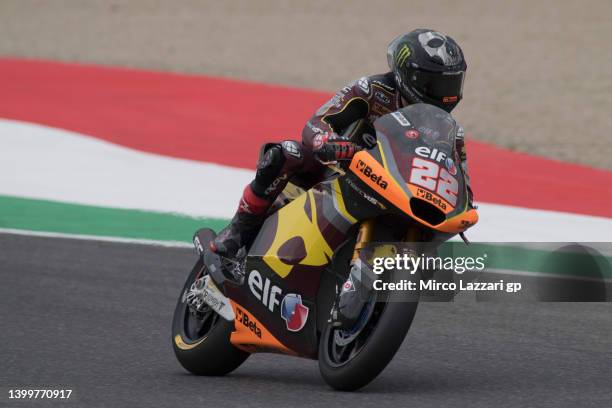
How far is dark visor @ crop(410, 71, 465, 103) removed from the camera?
5.67 meters

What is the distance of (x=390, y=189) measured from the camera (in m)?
5.17

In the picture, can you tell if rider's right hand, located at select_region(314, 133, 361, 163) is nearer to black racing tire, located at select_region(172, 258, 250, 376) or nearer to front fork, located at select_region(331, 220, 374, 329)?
front fork, located at select_region(331, 220, 374, 329)

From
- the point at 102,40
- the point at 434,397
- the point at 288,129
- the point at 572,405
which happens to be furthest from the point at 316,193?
the point at 102,40

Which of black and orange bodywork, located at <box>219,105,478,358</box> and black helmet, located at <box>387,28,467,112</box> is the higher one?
black helmet, located at <box>387,28,467,112</box>

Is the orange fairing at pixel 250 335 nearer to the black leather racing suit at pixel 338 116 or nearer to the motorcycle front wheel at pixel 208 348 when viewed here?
the motorcycle front wheel at pixel 208 348

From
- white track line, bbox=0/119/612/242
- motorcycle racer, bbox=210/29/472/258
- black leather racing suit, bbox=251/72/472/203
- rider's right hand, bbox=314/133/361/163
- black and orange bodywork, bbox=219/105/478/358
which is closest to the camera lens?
black and orange bodywork, bbox=219/105/478/358

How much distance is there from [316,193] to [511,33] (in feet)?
61.9

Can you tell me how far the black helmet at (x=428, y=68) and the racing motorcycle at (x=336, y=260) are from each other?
25cm

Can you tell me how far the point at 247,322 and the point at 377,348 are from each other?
1026mm

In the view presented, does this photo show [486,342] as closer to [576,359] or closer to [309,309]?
[576,359]

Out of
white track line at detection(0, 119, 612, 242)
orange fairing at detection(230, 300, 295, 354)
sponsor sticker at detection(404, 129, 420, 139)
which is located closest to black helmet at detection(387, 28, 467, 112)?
sponsor sticker at detection(404, 129, 420, 139)

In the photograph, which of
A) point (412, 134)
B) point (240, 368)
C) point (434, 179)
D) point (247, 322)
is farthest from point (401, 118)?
point (240, 368)

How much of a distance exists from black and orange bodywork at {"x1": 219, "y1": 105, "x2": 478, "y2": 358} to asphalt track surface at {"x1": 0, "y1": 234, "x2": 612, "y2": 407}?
29cm

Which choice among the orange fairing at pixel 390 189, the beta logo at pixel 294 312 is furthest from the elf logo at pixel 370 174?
the beta logo at pixel 294 312
